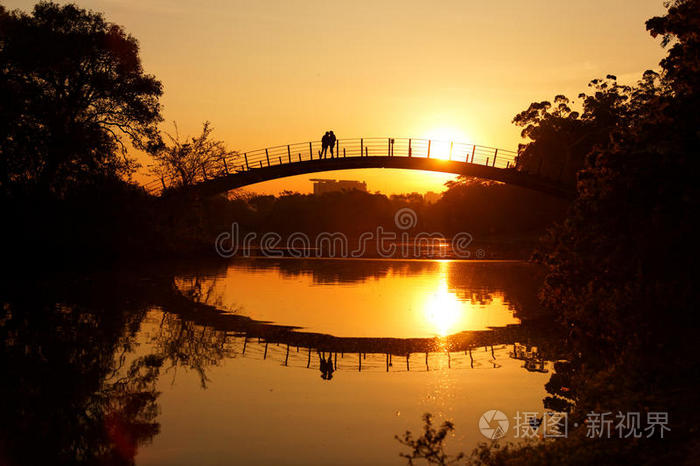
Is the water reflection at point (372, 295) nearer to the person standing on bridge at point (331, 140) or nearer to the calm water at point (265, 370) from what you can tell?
the calm water at point (265, 370)

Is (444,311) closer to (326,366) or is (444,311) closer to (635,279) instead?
(326,366)

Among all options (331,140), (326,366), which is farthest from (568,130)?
(326,366)

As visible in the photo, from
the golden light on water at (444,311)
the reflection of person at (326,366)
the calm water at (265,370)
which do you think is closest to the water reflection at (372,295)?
the golden light on water at (444,311)

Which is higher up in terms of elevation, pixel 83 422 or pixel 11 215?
pixel 11 215

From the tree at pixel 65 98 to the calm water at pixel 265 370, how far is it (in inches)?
441

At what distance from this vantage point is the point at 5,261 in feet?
123

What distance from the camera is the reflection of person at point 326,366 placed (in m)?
16.3

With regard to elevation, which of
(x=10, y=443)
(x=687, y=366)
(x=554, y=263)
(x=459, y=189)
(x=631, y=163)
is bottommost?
(x=10, y=443)

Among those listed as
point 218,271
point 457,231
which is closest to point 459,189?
point 457,231

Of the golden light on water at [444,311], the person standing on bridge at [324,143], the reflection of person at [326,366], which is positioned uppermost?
the person standing on bridge at [324,143]

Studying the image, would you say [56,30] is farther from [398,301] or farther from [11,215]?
[398,301]

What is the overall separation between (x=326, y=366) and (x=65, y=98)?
33529 mm

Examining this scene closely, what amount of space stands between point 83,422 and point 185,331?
953 cm

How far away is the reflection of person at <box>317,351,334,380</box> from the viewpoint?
1630 cm
